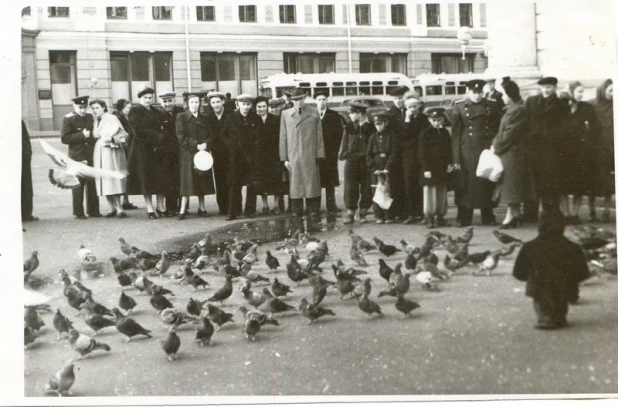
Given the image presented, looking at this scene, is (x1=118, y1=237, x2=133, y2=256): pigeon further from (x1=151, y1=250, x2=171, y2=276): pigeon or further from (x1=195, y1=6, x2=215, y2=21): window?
(x1=195, y1=6, x2=215, y2=21): window

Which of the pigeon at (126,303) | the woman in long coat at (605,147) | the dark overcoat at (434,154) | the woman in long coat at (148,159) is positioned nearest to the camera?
the pigeon at (126,303)

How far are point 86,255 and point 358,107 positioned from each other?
9.04ft

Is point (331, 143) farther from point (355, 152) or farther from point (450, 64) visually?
point (450, 64)

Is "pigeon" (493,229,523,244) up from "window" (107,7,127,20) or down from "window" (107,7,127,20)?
down

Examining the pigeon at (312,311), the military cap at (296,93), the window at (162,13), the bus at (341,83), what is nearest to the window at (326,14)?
the bus at (341,83)

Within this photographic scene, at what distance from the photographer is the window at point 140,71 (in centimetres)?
713

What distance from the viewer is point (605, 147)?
6648 mm

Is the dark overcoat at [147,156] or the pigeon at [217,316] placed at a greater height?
the dark overcoat at [147,156]

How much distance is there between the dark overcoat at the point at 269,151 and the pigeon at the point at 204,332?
1.85 meters

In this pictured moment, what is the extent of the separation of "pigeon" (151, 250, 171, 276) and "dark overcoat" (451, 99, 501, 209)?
2.54m

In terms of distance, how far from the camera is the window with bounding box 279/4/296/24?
6.77 metres

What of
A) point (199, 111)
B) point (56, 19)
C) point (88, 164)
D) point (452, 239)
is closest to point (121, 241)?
point (88, 164)

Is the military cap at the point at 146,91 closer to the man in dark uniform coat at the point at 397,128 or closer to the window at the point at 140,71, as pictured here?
the window at the point at 140,71

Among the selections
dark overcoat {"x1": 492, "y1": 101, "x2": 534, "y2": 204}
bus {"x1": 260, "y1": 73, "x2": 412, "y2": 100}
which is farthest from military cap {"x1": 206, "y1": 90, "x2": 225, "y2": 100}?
dark overcoat {"x1": 492, "y1": 101, "x2": 534, "y2": 204}
